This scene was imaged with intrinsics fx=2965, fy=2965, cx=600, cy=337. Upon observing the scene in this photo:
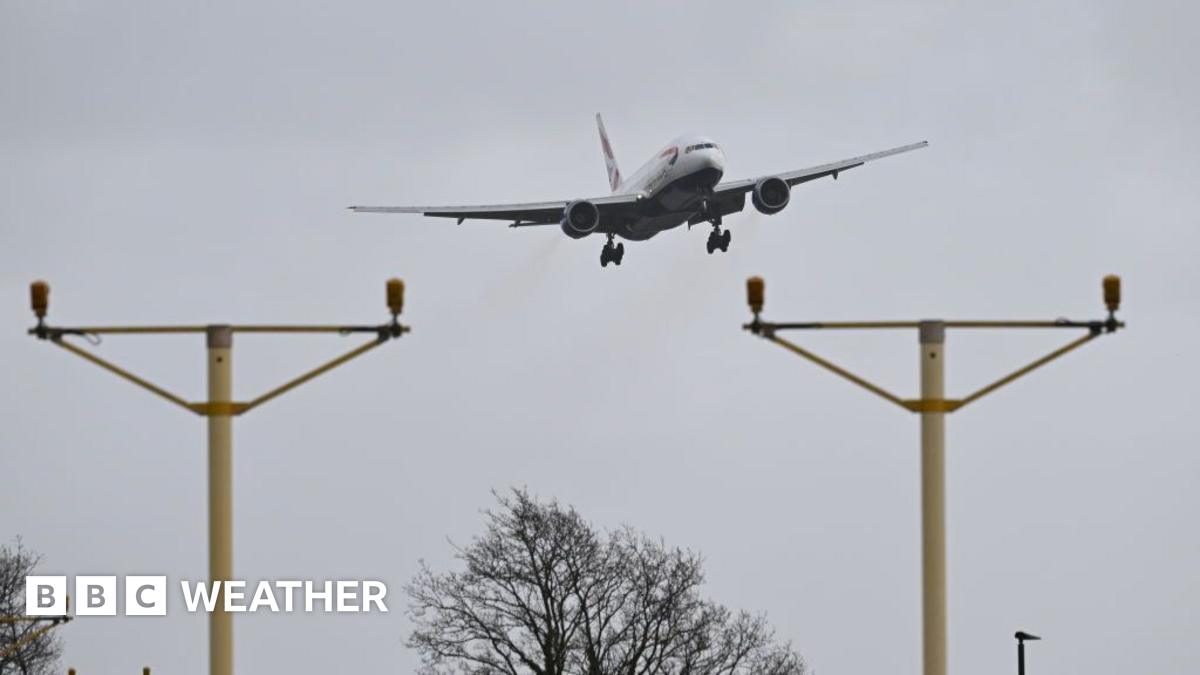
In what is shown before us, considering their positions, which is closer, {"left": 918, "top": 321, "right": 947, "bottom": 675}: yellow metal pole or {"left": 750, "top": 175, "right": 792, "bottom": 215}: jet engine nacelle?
{"left": 918, "top": 321, "right": 947, "bottom": 675}: yellow metal pole

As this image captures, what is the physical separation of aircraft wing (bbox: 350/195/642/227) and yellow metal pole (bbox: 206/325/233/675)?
6368 cm

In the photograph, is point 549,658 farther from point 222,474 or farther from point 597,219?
point 222,474

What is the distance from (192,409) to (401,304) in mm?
2611

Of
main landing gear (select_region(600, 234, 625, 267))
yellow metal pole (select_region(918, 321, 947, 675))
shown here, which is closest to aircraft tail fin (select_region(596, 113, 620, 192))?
main landing gear (select_region(600, 234, 625, 267))

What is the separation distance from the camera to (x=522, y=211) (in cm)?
9962

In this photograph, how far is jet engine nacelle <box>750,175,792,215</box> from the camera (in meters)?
97.0

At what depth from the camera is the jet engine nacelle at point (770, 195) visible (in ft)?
318

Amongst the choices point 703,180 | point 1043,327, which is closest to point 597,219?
point 703,180

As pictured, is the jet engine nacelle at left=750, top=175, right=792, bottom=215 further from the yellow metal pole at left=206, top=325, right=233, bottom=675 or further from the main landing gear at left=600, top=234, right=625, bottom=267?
the yellow metal pole at left=206, top=325, right=233, bottom=675

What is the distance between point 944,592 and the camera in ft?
109

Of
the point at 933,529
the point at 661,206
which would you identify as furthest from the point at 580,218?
the point at 933,529

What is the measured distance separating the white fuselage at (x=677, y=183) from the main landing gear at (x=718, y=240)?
1083 mm

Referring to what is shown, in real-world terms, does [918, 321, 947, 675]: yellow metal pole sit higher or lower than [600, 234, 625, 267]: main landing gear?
lower

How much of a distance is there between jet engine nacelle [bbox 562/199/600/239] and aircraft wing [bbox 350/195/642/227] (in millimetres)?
735
